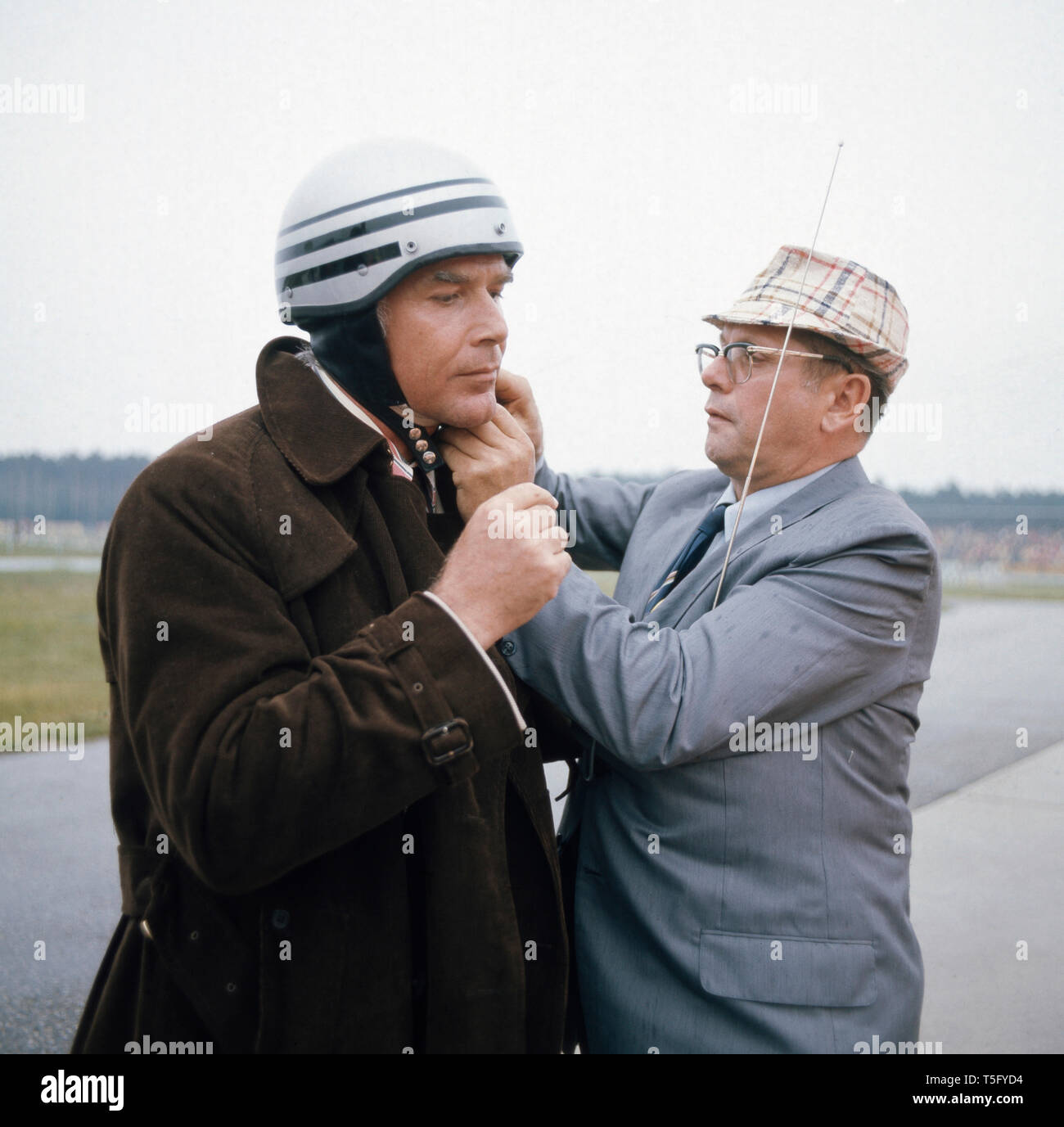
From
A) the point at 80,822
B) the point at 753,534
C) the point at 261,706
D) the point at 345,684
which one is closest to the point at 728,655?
the point at 753,534

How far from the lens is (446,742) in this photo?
4.66ft

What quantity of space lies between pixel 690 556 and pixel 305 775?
1.21m

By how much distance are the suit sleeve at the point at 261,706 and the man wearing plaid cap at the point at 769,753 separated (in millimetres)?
433

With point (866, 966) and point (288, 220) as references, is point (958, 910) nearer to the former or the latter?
point (866, 966)

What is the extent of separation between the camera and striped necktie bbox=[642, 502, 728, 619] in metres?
2.27

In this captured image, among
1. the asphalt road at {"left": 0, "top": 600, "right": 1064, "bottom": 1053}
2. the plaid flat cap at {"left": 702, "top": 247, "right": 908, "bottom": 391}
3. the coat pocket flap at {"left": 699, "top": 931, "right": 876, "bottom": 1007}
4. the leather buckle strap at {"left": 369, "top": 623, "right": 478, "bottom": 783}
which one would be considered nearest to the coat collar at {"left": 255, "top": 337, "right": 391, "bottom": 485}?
the leather buckle strap at {"left": 369, "top": 623, "right": 478, "bottom": 783}

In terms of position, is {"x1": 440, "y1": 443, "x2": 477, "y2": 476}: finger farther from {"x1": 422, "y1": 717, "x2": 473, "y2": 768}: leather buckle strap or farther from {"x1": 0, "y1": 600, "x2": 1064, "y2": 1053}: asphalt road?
{"x1": 0, "y1": 600, "x2": 1064, "y2": 1053}: asphalt road

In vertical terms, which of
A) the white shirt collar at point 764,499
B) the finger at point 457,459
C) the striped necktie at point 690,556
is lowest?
the striped necktie at point 690,556

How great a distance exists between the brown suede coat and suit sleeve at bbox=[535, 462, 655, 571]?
2.77 ft

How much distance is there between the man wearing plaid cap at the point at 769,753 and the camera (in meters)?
1.83

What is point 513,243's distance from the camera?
1.78 m

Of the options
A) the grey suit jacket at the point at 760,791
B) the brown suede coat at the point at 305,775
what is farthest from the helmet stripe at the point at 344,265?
the grey suit jacket at the point at 760,791

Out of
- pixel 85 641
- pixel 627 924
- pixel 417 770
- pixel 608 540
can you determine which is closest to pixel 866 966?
pixel 627 924

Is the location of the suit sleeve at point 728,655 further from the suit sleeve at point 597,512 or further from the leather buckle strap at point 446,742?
the suit sleeve at point 597,512
